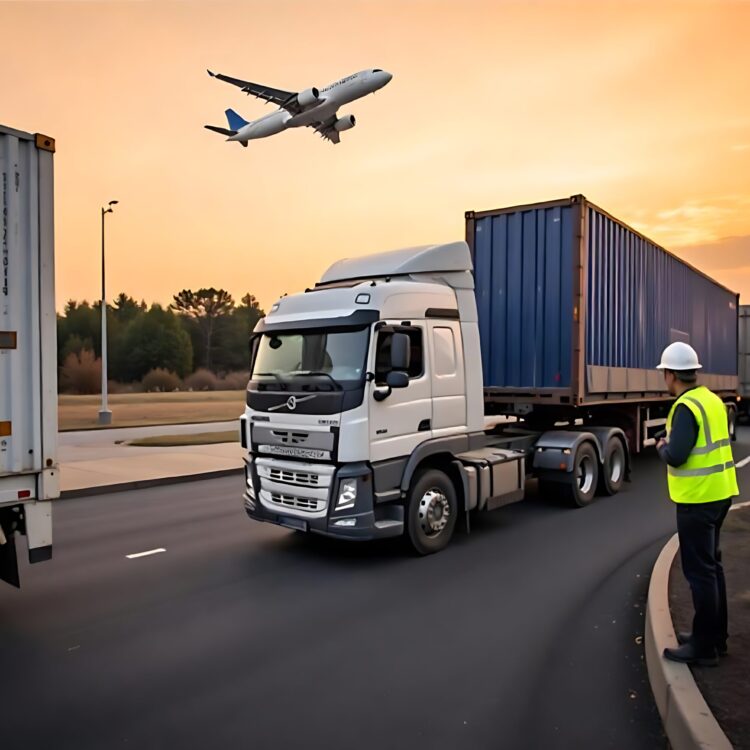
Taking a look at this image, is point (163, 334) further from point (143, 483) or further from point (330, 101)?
point (143, 483)

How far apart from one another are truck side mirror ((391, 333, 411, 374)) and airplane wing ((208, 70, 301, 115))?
27.7 meters

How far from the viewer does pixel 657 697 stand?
12.0 ft

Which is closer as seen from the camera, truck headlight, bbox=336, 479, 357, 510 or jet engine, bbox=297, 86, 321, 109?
truck headlight, bbox=336, 479, 357, 510

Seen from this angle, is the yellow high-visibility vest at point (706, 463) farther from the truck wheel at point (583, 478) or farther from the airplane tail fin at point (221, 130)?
the airplane tail fin at point (221, 130)

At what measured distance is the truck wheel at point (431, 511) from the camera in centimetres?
662

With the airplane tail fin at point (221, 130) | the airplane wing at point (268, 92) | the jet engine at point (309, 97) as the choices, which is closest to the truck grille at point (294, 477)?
the jet engine at point (309, 97)

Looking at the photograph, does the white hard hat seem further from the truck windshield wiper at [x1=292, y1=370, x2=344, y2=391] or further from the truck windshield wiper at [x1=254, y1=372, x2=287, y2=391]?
the truck windshield wiper at [x1=254, y1=372, x2=287, y2=391]

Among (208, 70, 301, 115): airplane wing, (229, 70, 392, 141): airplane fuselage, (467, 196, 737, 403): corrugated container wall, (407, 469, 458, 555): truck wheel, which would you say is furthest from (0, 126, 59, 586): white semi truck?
(208, 70, 301, 115): airplane wing

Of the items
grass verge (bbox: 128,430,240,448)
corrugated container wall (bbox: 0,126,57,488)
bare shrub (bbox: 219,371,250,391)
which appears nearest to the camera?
corrugated container wall (bbox: 0,126,57,488)

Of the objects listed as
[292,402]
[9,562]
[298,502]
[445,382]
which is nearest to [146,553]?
[298,502]

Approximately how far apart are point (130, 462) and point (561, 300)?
9.81 m

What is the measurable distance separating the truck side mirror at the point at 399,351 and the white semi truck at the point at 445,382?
15mm

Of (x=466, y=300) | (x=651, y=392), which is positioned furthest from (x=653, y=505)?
(x=466, y=300)

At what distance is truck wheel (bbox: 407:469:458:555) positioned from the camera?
21.7 feet
